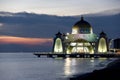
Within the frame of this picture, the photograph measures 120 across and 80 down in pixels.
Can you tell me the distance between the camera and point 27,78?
7162cm

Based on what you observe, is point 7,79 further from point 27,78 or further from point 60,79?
point 60,79

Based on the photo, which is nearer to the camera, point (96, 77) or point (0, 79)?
point (96, 77)

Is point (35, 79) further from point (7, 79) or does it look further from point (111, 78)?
point (111, 78)

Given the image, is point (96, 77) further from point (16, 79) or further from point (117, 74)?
point (16, 79)

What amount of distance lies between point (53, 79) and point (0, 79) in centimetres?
893

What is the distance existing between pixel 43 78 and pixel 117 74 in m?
24.2

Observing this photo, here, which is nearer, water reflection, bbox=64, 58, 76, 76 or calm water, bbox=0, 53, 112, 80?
calm water, bbox=0, 53, 112, 80

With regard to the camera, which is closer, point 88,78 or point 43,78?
point 88,78

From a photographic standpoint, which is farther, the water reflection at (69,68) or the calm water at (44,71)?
the water reflection at (69,68)

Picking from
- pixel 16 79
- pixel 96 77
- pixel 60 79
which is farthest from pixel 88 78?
pixel 16 79

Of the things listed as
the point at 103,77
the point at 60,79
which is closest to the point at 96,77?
the point at 103,77

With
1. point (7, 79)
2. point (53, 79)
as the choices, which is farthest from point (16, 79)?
point (53, 79)

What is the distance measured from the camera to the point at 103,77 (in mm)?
48031

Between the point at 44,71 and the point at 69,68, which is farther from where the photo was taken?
the point at 69,68
